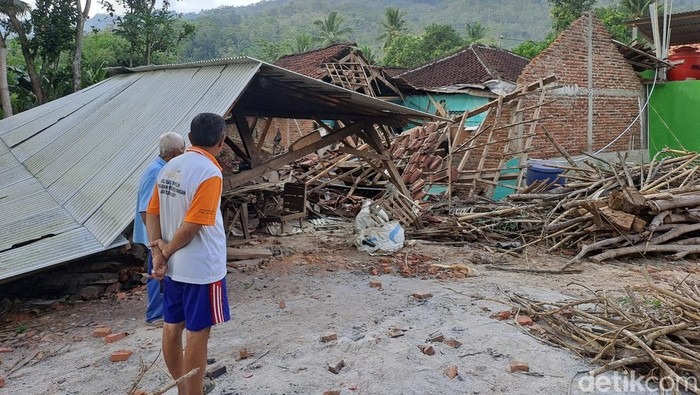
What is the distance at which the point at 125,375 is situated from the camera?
3.83 meters

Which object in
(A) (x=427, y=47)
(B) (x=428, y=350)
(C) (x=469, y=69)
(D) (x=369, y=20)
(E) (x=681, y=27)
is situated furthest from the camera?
(D) (x=369, y=20)

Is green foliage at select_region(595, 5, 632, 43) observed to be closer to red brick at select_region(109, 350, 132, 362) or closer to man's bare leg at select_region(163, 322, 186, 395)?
red brick at select_region(109, 350, 132, 362)

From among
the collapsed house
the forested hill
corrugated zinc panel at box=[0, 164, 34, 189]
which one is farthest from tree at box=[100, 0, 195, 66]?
the forested hill

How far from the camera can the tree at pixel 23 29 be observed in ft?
59.4

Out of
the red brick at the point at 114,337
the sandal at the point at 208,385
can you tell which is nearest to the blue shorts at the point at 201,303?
the sandal at the point at 208,385

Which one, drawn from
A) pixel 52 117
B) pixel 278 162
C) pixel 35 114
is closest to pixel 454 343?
pixel 278 162

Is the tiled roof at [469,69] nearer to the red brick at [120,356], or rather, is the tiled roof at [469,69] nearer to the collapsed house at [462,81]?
the collapsed house at [462,81]

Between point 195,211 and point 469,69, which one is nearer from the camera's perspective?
point 195,211

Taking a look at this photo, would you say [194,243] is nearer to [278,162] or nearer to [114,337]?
[114,337]

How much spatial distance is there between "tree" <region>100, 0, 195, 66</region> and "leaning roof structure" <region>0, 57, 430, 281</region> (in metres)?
13.7

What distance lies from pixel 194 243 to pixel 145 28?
22.2m

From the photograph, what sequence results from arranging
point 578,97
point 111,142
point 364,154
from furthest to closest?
point 578,97 → point 364,154 → point 111,142

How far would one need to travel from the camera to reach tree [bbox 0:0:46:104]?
18094 mm

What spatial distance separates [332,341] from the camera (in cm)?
433
